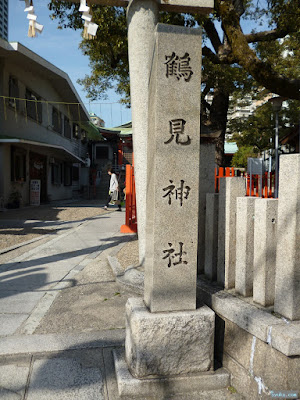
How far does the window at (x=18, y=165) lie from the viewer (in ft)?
47.7

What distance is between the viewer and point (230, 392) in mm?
2572

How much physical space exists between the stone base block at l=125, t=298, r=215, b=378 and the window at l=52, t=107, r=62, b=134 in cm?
1911

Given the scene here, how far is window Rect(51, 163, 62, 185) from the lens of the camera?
66.9 feet

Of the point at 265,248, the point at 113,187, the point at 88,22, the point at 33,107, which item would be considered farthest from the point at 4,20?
the point at 265,248

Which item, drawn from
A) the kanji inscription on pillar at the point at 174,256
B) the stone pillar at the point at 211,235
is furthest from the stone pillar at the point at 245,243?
the kanji inscription on pillar at the point at 174,256

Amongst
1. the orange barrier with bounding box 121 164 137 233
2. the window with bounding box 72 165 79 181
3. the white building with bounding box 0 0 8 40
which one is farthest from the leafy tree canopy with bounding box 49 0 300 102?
the white building with bounding box 0 0 8 40

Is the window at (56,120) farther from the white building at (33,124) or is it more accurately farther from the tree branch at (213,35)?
the tree branch at (213,35)

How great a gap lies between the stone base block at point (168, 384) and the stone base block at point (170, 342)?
44 mm

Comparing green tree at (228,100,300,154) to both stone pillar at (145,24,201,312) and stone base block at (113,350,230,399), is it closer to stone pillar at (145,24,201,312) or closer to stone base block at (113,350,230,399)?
stone pillar at (145,24,201,312)

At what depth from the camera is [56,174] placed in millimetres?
21062

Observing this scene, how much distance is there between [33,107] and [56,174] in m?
5.35

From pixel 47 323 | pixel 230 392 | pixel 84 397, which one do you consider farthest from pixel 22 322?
pixel 230 392

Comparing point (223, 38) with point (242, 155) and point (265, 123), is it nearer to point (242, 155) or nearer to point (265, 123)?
point (265, 123)

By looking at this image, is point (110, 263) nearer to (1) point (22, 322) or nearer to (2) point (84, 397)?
(1) point (22, 322)
